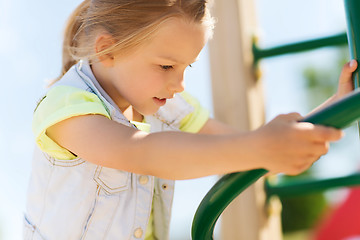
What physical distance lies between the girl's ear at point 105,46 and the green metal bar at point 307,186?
721 mm

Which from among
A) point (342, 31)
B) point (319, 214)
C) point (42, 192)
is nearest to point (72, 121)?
point (42, 192)

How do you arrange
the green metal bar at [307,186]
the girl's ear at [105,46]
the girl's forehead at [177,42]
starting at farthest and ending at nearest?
the green metal bar at [307,186] → the girl's ear at [105,46] → the girl's forehead at [177,42]

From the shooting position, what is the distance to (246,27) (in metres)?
1.71

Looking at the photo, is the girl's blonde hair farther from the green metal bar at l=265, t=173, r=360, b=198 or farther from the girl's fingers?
the green metal bar at l=265, t=173, r=360, b=198

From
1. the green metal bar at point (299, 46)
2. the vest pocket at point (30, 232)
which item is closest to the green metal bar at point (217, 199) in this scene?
the vest pocket at point (30, 232)

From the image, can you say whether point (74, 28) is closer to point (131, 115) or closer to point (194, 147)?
point (131, 115)

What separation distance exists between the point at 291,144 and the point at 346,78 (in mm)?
462

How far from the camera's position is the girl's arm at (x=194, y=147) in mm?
644

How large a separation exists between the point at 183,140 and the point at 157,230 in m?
0.53

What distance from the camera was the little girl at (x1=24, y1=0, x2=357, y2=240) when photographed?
Result: 0.96m

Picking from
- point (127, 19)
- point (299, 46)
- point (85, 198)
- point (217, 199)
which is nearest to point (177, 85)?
point (127, 19)

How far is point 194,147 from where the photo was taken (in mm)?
754

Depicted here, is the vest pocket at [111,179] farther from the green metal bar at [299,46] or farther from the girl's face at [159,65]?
Result: the green metal bar at [299,46]

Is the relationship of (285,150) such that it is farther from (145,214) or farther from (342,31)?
(342,31)
